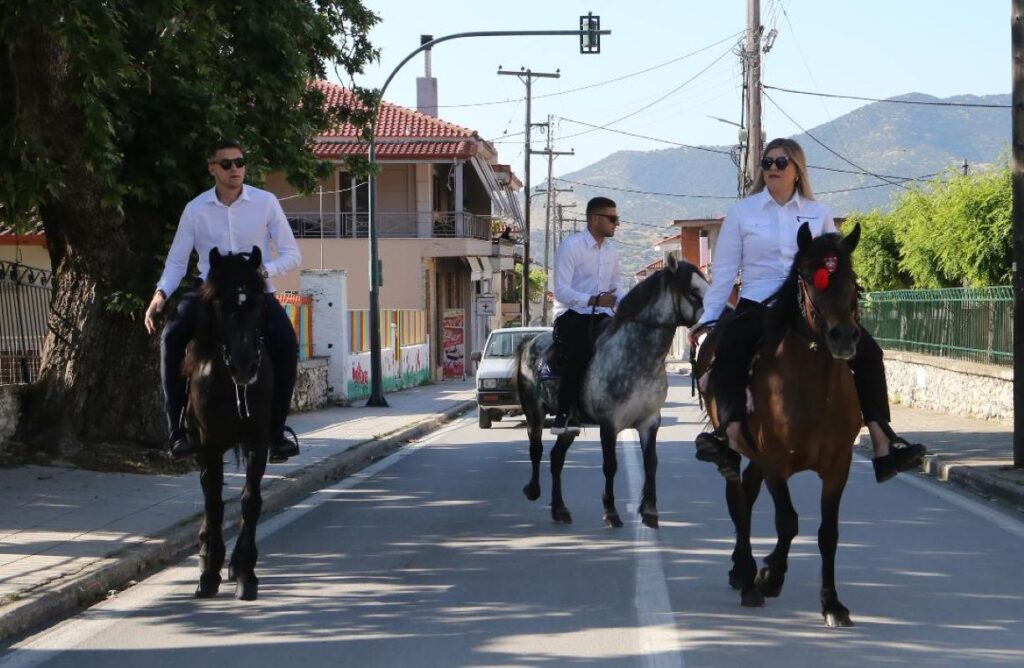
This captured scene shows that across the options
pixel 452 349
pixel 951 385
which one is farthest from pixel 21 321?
pixel 452 349

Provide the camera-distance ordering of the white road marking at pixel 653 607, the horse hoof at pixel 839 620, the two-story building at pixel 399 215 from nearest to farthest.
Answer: the white road marking at pixel 653 607 < the horse hoof at pixel 839 620 < the two-story building at pixel 399 215

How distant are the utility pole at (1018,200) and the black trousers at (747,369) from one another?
7885 millimetres

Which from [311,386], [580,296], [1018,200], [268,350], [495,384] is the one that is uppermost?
[1018,200]

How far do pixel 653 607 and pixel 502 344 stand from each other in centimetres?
1832

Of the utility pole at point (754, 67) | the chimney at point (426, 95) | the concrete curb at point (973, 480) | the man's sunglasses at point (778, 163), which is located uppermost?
the chimney at point (426, 95)

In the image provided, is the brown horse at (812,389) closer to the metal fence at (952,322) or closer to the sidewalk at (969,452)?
the sidewalk at (969,452)

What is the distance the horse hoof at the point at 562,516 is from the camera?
12.0 m

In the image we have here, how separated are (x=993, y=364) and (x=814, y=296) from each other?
17.5 metres

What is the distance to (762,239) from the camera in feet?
26.9

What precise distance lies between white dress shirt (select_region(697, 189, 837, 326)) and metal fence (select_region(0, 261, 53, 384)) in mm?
10045

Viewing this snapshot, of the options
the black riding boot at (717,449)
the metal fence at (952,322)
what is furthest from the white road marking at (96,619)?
the metal fence at (952,322)

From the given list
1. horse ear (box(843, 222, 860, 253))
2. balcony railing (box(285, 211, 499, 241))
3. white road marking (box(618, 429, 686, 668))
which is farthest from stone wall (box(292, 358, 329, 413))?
horse ear (box(843, 222, 860, 253))

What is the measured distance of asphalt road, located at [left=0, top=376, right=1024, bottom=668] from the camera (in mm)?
7102

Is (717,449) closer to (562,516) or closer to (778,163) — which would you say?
(778,163)
